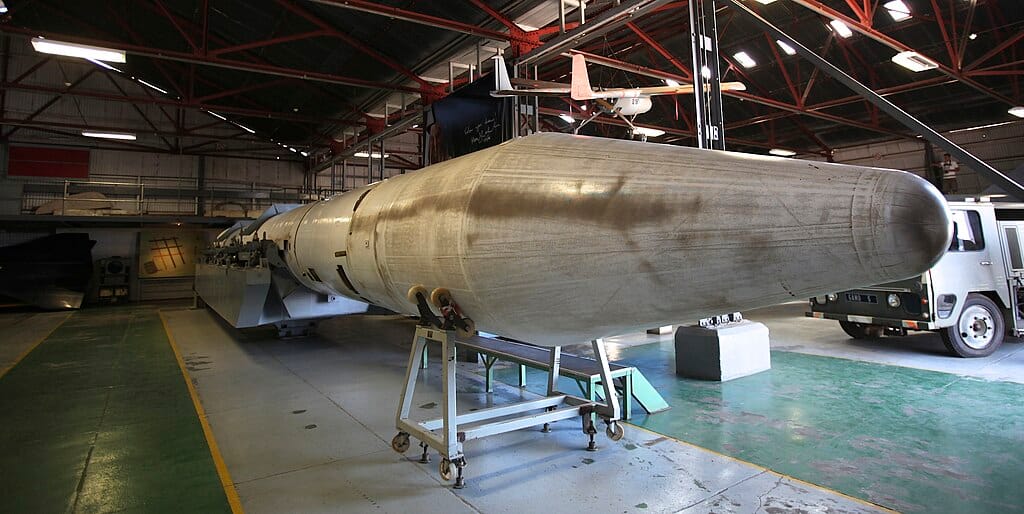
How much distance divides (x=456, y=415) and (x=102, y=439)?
3003 mm

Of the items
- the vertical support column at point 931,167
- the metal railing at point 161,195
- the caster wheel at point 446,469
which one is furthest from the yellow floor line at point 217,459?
the vertical support column at point 931,167

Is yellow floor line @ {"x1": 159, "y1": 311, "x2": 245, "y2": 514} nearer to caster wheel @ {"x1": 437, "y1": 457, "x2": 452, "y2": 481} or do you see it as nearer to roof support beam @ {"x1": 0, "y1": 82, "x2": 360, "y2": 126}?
caster wheel @ {"x1": 437, "y1": 457, "x2": 452, "y2": 481}

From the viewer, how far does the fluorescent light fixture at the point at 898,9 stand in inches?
368

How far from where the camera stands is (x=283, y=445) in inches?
142

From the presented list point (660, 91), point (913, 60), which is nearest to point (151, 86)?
point (660, 91)

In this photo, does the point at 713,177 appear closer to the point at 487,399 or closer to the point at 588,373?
the point at 588,373

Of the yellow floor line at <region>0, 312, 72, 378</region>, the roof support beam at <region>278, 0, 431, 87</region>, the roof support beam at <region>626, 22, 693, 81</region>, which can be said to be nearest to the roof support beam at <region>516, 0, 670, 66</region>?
the roof support beam at <region>278, 0, 431, 87</region>

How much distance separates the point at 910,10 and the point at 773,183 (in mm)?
11456

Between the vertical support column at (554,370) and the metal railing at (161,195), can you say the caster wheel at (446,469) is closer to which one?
the vertical support column at (554,370)

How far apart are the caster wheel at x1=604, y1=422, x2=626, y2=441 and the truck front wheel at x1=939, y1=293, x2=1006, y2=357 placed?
5354mm

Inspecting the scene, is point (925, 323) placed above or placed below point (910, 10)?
below

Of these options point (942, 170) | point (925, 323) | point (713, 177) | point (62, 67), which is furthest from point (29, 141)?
point (942, 170)

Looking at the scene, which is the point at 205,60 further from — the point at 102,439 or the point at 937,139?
the point at 937,139

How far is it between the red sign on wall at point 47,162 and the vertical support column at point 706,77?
1950 centimetres
